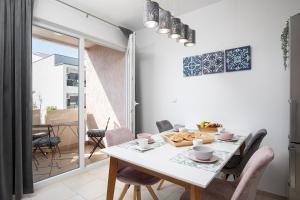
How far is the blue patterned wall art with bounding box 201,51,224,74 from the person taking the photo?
2545 millimetres

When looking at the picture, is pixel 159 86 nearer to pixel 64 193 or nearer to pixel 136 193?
pixel 136 193

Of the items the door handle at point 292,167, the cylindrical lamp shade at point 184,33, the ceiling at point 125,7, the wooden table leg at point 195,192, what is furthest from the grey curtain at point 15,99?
the door handle at point 292,167

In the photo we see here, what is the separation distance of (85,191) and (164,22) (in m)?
2.28

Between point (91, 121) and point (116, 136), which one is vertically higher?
Result: point (116, 136)

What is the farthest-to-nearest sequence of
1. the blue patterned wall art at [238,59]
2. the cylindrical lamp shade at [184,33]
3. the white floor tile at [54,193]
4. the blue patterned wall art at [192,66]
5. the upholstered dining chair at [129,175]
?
the blue patterned wall art at [192,66]
the blue patterned wall art at [238,59]
the white floor tile at [54,193]
the cylindrical lamp shade at [184,33]
the upholstered dining chair at [129,175]

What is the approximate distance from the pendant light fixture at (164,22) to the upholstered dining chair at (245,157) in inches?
49.7

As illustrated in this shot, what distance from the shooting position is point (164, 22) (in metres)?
1.68

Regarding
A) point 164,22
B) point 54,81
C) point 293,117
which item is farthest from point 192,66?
point 54,81

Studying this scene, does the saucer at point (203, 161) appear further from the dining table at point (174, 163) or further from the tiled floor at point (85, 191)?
the tiled floor at point (85, 191)

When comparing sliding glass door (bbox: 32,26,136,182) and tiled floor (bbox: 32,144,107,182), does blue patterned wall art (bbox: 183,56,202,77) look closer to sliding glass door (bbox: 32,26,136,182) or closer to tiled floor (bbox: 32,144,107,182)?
sliding glass door (bbox: 32,26,136,182)

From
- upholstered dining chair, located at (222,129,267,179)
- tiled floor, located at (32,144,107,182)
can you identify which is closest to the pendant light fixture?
upholstered dining chair, located at (222,129,267,179)

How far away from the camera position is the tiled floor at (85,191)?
2.13m

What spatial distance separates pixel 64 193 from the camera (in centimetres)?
221

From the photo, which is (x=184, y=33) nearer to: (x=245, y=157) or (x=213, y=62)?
(x=213, y=62)
